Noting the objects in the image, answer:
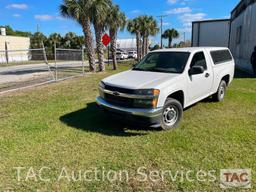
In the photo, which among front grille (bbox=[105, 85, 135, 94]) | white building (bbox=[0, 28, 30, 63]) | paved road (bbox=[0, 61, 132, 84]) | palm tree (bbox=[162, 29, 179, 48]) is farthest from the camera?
palm tree (bbox=[162, 29, 179, 48])

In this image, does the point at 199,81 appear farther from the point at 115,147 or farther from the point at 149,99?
the point at 115,147

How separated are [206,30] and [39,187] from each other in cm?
3587

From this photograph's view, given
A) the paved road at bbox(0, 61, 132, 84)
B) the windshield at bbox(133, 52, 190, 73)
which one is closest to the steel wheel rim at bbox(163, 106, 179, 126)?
the windshield at bbox(133, 52, 190, 73)

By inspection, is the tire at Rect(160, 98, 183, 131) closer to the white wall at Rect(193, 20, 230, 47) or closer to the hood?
the hood

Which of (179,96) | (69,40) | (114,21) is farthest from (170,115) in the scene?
(69,40)

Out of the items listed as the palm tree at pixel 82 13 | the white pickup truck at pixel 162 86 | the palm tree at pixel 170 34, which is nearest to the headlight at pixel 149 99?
the white pickup truck at pixel 162 86

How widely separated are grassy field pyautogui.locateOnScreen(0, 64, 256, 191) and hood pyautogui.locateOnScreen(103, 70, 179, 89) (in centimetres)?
104

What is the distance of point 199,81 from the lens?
554 centimetres

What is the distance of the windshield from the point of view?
5316mm

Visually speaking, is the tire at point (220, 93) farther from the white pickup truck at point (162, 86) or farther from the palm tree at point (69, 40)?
the palm tree at point (69, 40)

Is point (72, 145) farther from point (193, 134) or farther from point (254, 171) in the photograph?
point (254, 171)

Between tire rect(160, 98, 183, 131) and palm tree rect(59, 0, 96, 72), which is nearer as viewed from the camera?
tire rect(160, 98, 183, 131)

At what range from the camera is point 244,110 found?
6.21 m

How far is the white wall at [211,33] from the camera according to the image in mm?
32781
